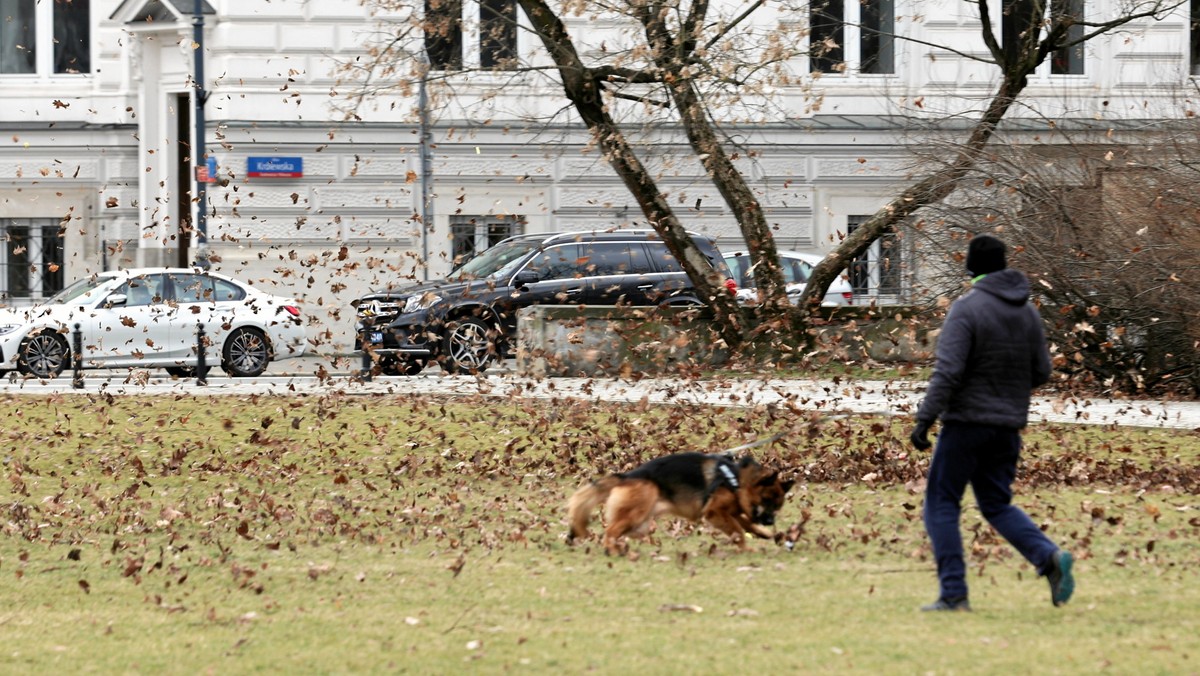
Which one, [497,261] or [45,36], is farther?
[45,36]

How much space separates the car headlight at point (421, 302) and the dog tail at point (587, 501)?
12.8 meters

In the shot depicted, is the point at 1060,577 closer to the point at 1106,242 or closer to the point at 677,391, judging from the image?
the point at 677,391

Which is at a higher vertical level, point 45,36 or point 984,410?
point 45,36

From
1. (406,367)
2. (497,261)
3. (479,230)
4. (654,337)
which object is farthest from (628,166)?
(479,230)

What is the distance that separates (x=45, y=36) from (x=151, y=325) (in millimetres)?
11511

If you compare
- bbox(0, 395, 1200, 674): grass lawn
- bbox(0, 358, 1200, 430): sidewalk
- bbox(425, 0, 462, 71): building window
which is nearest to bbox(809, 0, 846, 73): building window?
bbox(425, 0, 462, 71): building window

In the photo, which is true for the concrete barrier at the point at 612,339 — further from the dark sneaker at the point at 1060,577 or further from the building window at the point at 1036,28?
the dark sneaker at the point at 1060,577

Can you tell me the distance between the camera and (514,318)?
22.2m

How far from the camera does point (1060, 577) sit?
7.20 metres

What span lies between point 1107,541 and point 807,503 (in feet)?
7.19

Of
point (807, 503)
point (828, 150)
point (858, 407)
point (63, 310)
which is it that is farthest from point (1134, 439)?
point (828, 150)

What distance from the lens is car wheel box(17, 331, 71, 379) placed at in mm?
21750

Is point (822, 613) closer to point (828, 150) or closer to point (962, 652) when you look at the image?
point (962, 652)

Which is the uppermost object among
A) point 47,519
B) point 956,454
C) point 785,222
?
point 785,222
